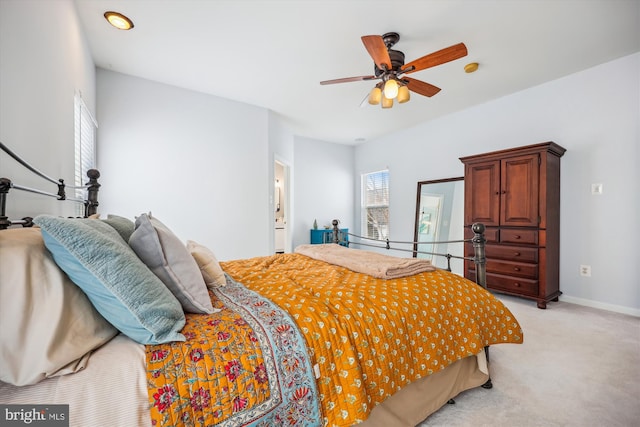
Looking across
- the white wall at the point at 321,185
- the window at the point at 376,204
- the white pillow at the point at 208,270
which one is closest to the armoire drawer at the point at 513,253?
the window at the point at 376,204

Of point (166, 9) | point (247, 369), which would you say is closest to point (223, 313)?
point (247, 369)

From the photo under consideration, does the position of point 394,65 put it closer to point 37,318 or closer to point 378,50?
point 378,50

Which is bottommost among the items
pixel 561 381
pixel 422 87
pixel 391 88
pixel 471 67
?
pixel 561 381

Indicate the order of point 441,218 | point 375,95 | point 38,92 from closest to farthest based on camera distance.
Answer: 1. point 38,92
2. point 375,95
3. point 441,218

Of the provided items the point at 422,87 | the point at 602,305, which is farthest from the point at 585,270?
the point at 422,87

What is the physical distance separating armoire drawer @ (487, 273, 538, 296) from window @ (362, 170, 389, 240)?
2.39 meters

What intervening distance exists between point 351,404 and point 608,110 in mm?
4118

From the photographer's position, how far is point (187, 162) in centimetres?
363

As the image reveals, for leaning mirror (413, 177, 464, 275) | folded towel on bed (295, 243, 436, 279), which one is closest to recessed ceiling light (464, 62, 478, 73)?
leaning mirror (413, 177, 464, 275)

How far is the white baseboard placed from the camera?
2.89m

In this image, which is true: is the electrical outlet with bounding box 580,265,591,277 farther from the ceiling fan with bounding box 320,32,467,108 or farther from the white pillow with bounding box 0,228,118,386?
the white pillow with bounding box 0,228,118,386

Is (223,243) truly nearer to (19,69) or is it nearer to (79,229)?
(19,69)

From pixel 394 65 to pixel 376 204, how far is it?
3.77m

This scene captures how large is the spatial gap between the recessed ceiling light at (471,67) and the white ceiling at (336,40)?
0.06m
